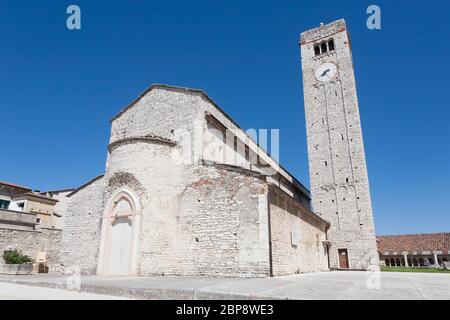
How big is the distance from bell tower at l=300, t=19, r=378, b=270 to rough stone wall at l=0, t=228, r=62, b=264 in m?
20.8

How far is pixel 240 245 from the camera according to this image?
35.2 feet

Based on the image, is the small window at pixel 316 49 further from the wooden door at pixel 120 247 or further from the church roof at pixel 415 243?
the church roof at pixel 415 243

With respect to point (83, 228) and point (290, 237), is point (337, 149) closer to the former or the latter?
point (290, 237)

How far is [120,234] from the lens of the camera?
12312mm

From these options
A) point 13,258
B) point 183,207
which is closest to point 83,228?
point 13,258

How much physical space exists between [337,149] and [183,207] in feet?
61.5

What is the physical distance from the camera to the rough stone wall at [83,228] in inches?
578

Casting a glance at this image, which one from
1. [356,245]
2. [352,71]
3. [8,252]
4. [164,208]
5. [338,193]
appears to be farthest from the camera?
[352,71]

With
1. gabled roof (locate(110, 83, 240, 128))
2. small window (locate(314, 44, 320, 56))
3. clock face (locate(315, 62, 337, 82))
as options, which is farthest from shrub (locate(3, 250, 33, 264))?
small window (locate(314, 44, 320, 56))

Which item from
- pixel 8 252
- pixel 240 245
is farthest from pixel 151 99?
pixel 8 252

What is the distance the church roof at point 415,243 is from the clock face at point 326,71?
31082 mm

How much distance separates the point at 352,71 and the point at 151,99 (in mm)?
21507

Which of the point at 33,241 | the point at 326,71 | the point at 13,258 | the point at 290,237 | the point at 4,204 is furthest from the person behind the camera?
the point at 326,71
